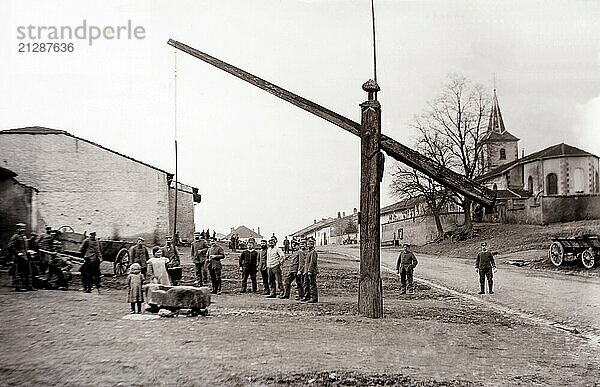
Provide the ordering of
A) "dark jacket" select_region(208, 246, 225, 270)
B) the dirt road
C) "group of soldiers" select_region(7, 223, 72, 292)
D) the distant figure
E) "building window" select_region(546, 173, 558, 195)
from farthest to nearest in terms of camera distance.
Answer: "building window" select_region(546, 173, 558, 195), the distant figure, "dark jacket" select_region(208, 246, 225, 270), "group of soldiers" select_region(7, 223, 72, 292), the dirt road

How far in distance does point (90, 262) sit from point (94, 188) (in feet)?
3.70

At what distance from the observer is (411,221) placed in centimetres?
2209

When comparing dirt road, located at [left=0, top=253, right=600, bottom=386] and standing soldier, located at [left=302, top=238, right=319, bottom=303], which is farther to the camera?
standing soldier, located at [left=302, top=238, right=319, bottom=303]

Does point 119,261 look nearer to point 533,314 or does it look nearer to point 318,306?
point 318,306

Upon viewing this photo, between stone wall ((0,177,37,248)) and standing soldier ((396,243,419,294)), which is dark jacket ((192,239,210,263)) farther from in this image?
standing soldier ((396,243,419,294))

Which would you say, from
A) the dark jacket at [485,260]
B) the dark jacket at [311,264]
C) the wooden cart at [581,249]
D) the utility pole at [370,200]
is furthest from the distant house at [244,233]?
the wooden cart at [581,249]

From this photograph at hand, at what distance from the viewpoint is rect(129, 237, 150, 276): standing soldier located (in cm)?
845

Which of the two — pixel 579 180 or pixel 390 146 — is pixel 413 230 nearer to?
pixel 579 180

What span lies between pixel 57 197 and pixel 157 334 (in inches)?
114

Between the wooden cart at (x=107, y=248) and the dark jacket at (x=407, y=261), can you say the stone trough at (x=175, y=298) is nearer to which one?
the wooden cart at (x=107, y=248)

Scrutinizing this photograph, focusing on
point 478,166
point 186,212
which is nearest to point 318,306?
point 186,212

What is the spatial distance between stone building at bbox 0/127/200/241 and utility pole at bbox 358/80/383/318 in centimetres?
218

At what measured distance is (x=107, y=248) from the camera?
29.5 ft

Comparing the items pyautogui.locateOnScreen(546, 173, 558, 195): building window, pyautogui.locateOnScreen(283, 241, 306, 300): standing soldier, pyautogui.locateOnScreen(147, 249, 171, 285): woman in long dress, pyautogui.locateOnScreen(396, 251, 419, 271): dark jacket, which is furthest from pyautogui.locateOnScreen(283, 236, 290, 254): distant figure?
pyautogui.locateOnScreen(546, 173, 558, 195): building window
